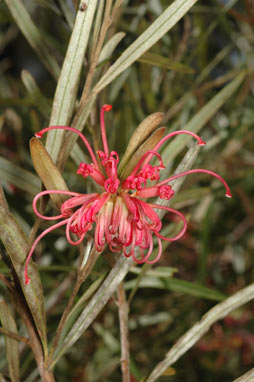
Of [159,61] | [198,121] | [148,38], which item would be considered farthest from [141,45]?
[198,121]

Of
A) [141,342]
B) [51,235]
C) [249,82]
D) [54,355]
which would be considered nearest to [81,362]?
[141,342]

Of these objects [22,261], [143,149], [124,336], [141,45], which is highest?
[141,45]

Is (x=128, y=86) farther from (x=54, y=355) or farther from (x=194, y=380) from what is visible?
(x=194, y=380)

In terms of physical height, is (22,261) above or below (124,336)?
above

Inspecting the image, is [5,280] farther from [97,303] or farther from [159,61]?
[159,61]

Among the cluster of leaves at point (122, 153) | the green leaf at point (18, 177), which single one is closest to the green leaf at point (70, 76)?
the cluster of leaves at point (122, 153)

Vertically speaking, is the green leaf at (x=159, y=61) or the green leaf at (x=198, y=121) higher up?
the green leaf at (x=159, y=61)

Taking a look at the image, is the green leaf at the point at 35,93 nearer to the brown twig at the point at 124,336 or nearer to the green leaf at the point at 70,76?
the green leaf at the point at 70,76
